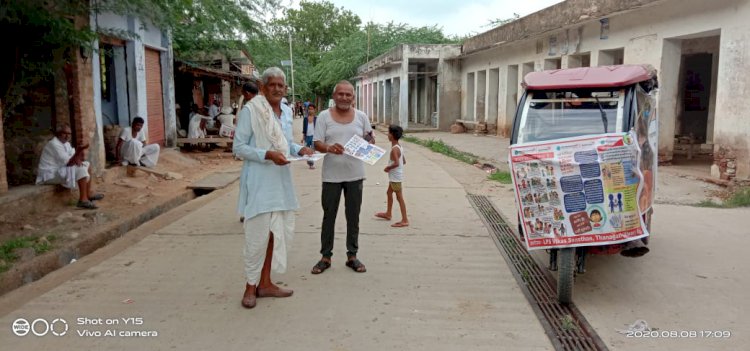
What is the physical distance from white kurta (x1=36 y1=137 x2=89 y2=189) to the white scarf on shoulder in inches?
202

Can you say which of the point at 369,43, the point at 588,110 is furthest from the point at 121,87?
the point at 369,43

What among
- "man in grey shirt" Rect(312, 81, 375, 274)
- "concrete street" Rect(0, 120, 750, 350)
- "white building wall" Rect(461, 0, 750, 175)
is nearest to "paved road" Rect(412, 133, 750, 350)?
"concrete street" Rect(0, 120, 750, 350)

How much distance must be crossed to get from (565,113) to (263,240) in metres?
2.69

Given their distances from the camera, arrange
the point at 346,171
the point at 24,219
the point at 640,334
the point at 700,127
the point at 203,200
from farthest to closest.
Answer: the point at 700,127, the point at 203,200, the point at 24,219, the point at 346,171, the point at 640,334

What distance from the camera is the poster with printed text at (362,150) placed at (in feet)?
14.3

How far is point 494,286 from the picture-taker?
445 centimetres

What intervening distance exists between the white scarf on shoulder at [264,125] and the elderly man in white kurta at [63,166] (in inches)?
200

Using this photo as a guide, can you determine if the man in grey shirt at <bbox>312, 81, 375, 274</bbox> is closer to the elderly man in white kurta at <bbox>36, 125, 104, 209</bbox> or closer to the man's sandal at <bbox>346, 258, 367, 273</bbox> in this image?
the man's sandal at <bbox>346, 258, 367, 273</bbox>

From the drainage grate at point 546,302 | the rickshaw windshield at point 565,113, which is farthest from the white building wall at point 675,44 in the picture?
the rickshaw windshield at point 565,113

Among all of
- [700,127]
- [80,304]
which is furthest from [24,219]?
[700,127]

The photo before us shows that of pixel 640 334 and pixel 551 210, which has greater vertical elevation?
pixel 551 210

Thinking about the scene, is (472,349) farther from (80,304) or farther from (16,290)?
(16,290)

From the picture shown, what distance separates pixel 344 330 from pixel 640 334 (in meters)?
1.92

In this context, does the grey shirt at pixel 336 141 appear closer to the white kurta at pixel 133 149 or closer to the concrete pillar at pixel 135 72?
the white kurta at pixel 133 149
